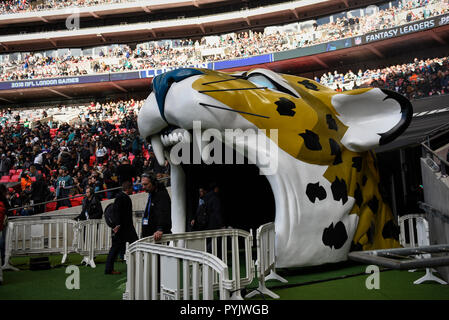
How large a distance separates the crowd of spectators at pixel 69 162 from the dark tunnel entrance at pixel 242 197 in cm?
122

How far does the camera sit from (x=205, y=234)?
13.5ft

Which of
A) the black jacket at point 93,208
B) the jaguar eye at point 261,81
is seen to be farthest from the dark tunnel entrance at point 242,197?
the black jacket at point 93,208

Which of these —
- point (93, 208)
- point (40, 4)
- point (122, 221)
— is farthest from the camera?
point (40, 4)

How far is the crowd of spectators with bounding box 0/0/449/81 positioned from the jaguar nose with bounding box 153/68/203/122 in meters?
17.9

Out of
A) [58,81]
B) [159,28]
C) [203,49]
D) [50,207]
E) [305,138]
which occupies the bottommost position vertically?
[50,207]

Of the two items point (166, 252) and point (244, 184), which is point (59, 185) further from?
point (166, 252)

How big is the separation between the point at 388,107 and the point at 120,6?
2644 cm

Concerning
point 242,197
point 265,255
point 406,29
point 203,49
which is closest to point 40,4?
point 203,49

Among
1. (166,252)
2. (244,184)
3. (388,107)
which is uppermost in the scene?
(388,107)

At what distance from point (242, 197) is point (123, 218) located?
2.19 metres

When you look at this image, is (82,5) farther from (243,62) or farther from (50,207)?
(50,207)

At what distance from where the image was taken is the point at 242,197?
24.0ft

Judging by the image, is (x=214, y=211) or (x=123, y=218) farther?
(x=123, y=218)

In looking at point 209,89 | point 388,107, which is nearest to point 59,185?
point 209,89
